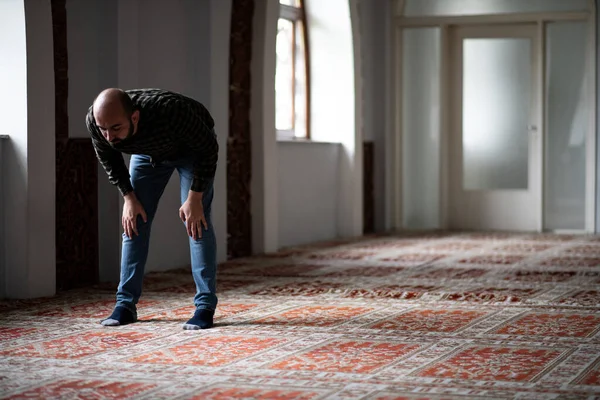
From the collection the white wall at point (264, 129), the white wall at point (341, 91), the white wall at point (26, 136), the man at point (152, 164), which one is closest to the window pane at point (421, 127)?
the white wall at point (341, 91)

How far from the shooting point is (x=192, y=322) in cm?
474

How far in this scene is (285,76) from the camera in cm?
1010

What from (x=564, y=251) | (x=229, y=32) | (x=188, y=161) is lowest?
(x=564, y=251)

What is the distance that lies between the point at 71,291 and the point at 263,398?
10.4 feet

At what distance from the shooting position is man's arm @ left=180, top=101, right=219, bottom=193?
4.45 m

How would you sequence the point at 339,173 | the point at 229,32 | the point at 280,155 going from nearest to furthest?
the point at 229,32 → the point at 280,155 → the point at 339,173

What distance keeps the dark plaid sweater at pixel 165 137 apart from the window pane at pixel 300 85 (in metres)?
5.80

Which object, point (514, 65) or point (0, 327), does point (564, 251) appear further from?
point (0, 327)

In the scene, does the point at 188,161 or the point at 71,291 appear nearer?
the point at 188,161

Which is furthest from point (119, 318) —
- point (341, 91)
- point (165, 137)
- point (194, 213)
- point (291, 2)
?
point (341, 91)

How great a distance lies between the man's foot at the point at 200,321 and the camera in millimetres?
4719

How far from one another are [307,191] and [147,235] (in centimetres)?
520

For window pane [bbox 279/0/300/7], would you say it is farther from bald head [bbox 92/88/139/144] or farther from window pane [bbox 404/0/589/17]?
bald head [bbox 92/88/139/144]

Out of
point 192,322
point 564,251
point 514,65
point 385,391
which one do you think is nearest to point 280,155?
point 564,251
